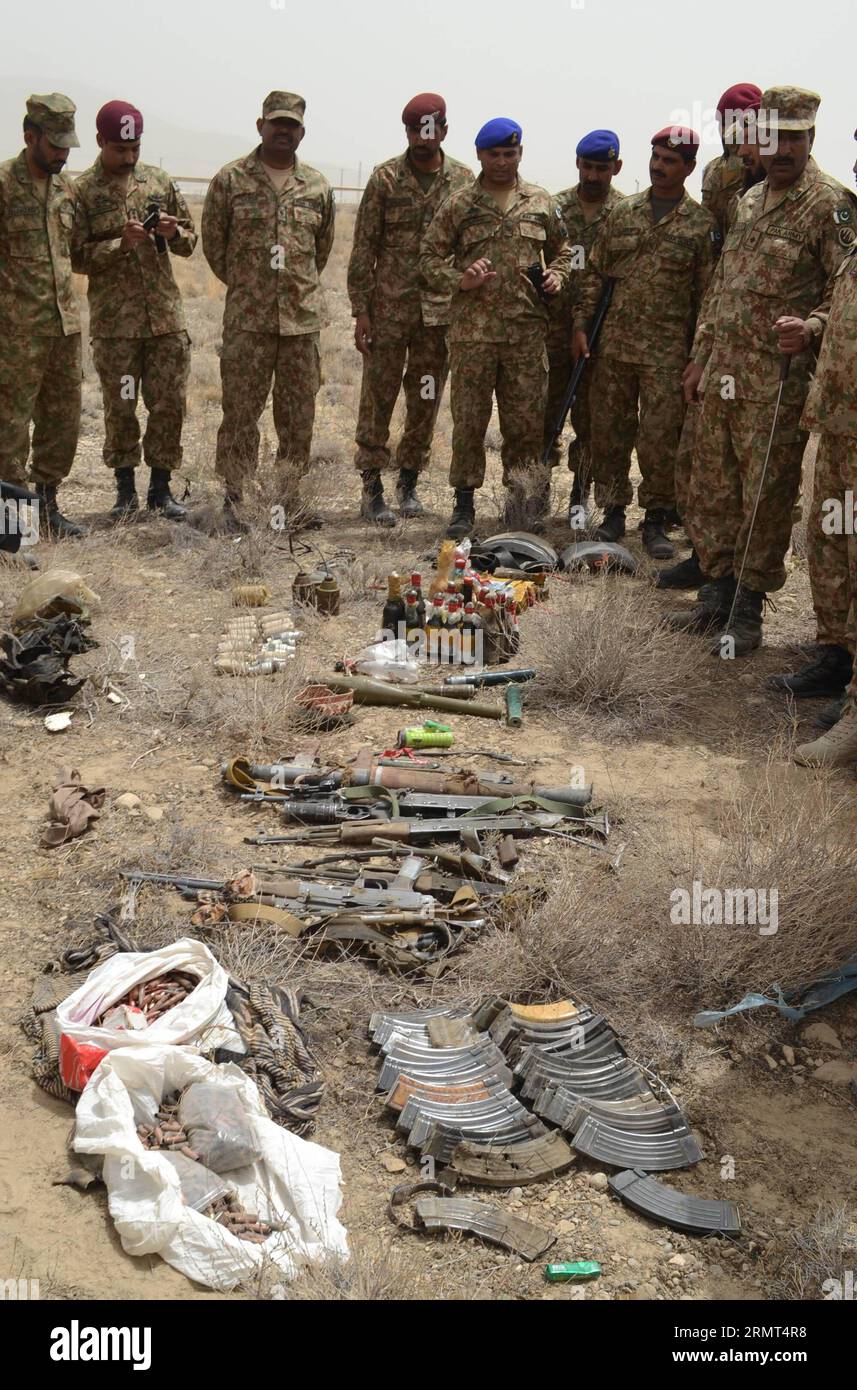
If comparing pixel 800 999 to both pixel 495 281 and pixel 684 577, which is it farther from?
pixel 495 281

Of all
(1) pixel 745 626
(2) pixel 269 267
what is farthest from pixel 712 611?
(2) pixel 269 267

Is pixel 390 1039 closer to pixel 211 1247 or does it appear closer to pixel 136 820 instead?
pixel 211 1247

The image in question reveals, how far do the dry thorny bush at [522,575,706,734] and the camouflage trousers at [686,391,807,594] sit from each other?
0.71m

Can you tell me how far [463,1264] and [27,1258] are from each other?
1.03 m

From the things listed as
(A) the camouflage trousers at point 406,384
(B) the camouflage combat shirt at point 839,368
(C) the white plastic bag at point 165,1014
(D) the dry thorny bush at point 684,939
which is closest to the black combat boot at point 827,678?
(B) the camouflage combat shirt at point 839,368

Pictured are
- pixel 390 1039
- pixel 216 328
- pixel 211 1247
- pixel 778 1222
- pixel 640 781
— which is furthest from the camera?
pixel 216 328

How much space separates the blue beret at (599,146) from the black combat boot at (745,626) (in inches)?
139

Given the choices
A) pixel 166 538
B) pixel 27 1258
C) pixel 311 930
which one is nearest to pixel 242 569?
pixel 166 538

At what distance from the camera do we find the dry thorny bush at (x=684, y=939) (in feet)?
12.7

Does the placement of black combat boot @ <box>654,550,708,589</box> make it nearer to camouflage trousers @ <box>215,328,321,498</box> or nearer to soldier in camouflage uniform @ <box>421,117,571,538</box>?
soldier in camouflage uniform @ <box>421,117,571,538</box>

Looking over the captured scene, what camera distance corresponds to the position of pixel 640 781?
5.38 metres

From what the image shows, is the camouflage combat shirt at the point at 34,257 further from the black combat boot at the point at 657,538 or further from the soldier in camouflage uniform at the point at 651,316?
the black combat boot at the point at 657,538

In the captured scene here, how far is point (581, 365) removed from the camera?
8508 mm

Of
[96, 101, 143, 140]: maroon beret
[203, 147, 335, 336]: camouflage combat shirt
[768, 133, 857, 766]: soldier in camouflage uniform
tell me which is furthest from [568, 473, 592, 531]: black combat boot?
[96, 101, 143, 140]: maroon beret
